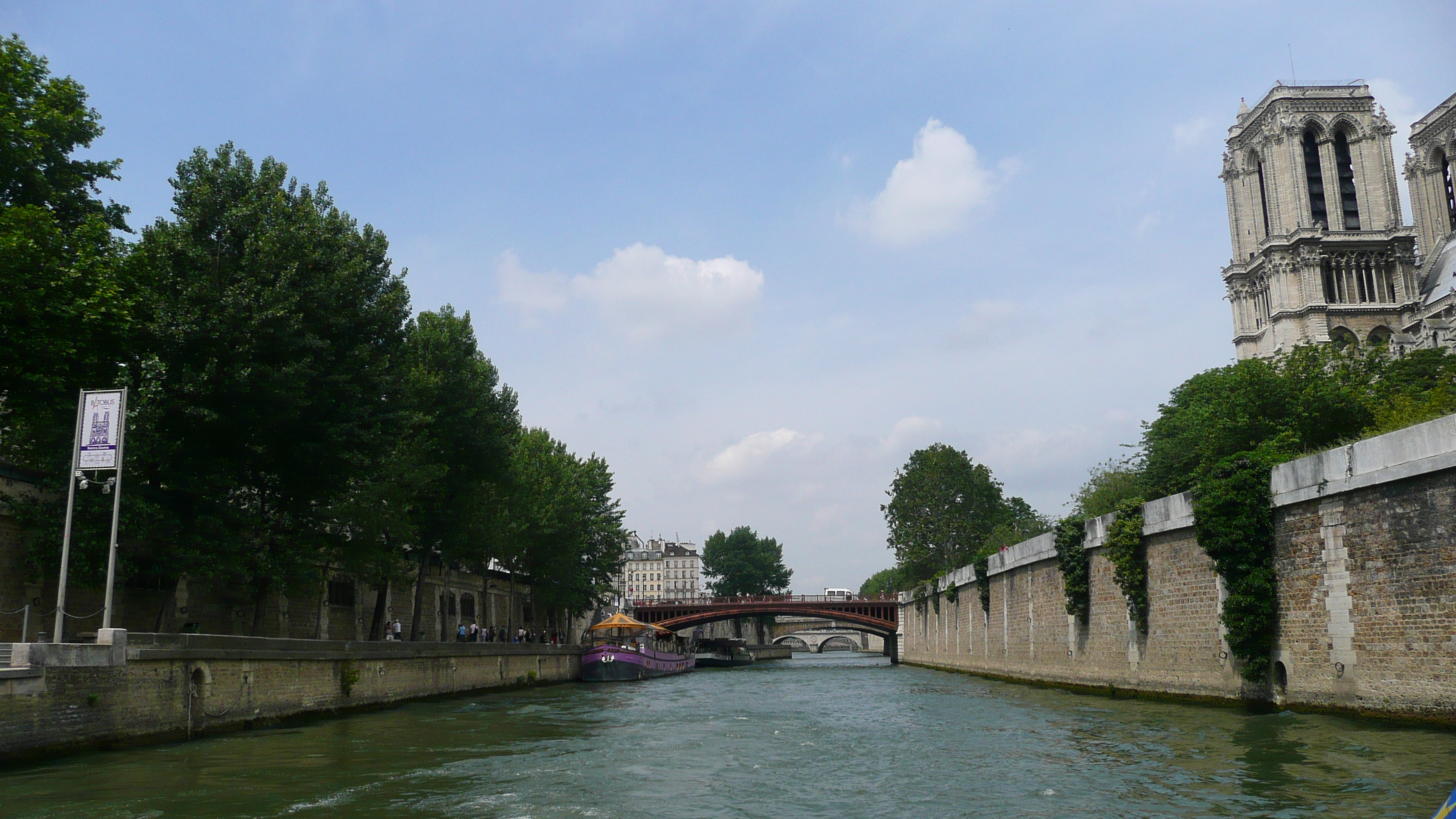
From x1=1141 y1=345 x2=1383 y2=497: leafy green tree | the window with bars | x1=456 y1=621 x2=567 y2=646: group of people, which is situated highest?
the window with bars

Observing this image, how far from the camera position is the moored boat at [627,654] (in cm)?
4912

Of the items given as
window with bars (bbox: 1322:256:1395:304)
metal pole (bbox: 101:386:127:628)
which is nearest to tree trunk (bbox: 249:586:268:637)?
metal pole (bbox: 101:386:127:628)

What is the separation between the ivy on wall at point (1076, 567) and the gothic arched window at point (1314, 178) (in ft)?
220

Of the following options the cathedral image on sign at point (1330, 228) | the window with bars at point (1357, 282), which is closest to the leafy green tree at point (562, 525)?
the cathedral image on sign at point (1330, 228)

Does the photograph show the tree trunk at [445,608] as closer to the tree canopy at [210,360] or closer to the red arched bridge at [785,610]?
the tree canopy at [210,360]

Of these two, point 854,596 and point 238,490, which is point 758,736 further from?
point 854,596

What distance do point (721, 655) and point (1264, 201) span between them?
208ft

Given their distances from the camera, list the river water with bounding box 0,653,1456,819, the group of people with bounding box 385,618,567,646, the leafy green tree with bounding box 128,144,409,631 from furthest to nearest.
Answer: the group of people with bounding box 385,618,567,646
the leafy green tree with bounding box 128,144,409,631
the river water with bounding box 0,653,1456,819

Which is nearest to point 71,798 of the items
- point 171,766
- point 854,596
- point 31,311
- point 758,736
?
point 171,766

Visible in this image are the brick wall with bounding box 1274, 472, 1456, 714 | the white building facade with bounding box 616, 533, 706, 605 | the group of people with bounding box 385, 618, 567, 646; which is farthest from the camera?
the white building facade with bounding box 616, 533, 706, 605

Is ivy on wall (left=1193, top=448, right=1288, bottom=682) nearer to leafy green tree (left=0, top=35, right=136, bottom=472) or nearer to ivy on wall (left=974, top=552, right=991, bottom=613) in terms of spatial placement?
ivy on wall (left=974, top=552, right=991, bottom=613)

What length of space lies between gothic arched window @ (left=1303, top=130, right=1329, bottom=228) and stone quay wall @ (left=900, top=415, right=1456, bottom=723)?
6903cm

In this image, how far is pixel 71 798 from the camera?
41.8 ft

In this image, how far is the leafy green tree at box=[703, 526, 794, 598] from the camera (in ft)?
441
